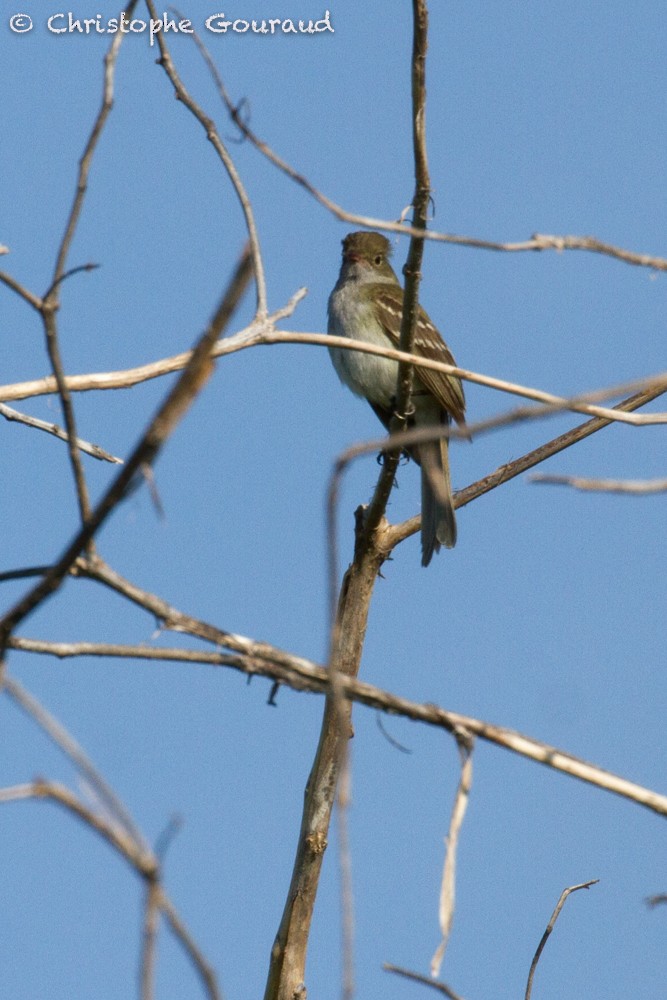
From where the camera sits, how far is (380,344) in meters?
7.71

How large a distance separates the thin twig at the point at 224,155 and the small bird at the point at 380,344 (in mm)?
3172

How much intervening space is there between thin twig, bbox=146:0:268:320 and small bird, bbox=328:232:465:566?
3172 mm

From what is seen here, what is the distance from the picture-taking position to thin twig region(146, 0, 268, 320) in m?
3.51

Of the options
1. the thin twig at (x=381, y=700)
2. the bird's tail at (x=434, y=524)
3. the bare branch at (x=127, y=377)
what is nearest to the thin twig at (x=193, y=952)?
the thin twig at (x=381, y=700)

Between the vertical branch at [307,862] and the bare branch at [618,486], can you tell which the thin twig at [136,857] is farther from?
the vertical branch at [307,862]

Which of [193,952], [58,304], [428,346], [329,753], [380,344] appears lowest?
[193,952]

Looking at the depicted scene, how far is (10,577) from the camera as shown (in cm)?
209

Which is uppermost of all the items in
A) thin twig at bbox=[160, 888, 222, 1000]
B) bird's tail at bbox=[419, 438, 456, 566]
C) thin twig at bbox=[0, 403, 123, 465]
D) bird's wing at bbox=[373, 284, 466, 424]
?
bird's wing at bbox=[373, 284, 466, 424]

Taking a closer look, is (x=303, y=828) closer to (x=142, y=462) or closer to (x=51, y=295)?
(x=51, y=295)

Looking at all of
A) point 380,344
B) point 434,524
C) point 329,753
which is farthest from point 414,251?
point 380,344

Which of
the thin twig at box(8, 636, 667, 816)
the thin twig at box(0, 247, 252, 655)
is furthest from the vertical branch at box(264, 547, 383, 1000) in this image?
the thin twig at box(0, 247, 252, 655)

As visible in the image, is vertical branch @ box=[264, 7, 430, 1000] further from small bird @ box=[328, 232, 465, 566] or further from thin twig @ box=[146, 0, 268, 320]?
small bird @ box=[328, 232, 465, 566]

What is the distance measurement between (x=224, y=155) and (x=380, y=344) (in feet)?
13.1

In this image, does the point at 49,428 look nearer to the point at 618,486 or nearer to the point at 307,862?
the point at 307,862
